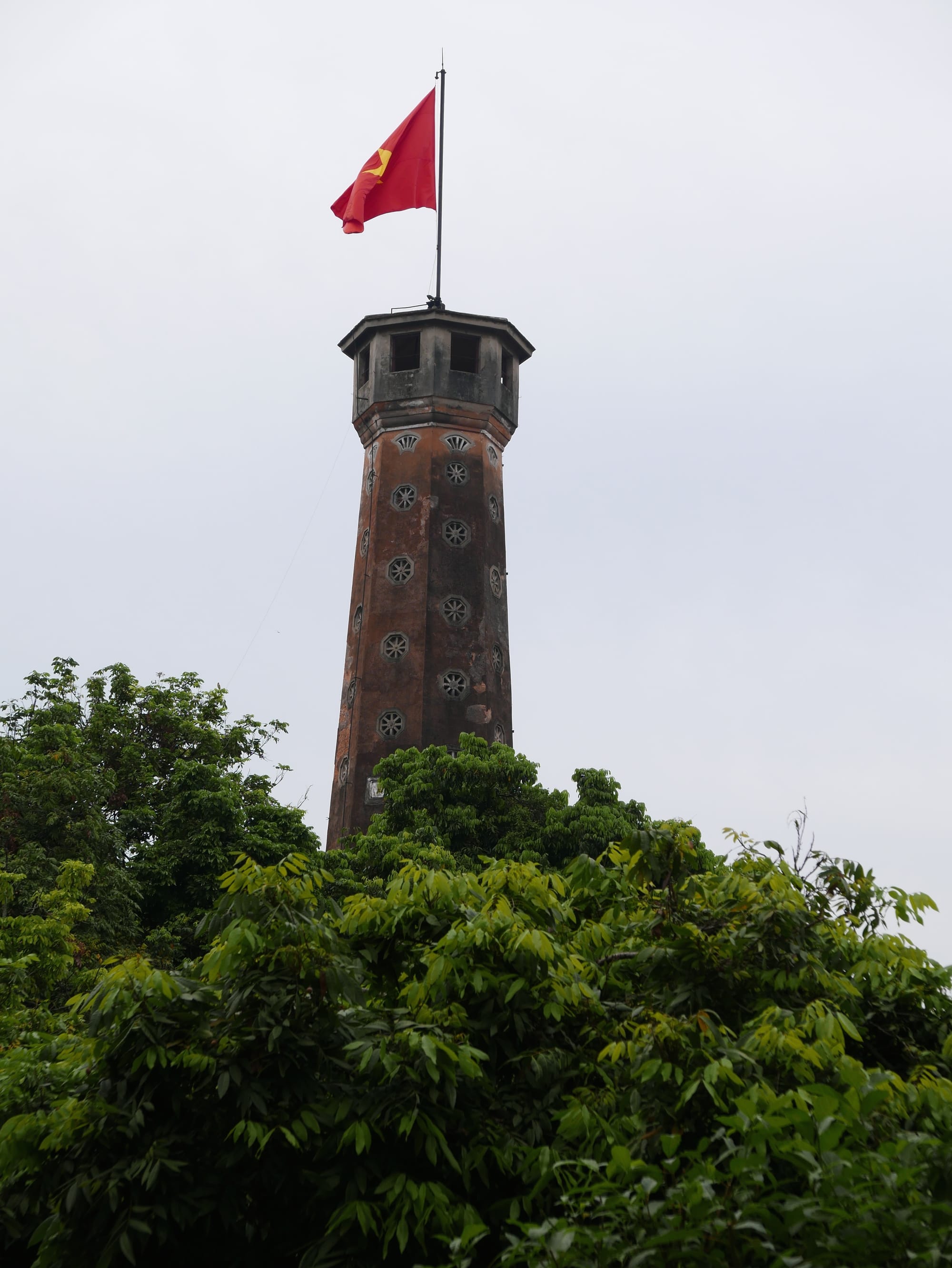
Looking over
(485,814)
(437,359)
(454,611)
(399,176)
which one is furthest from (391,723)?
(399,176)

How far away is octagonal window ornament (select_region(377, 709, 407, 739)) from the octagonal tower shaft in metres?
0.03

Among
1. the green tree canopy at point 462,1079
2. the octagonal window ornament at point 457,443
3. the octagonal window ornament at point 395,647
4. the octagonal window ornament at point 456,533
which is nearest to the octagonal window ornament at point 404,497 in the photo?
the octagonal window ornament at point 456,533

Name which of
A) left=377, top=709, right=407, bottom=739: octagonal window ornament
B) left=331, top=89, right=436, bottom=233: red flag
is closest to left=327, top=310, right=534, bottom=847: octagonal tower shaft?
left=377, top=709, right=407, bottom=739: octagonal window ornament

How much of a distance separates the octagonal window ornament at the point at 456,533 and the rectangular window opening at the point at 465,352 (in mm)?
4717

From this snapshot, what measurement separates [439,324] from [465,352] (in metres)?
1.22

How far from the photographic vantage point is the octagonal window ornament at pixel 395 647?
3359 centimetres

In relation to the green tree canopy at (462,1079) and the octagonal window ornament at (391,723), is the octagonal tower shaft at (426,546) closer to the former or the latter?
the octagonal window ornament at (391,723)

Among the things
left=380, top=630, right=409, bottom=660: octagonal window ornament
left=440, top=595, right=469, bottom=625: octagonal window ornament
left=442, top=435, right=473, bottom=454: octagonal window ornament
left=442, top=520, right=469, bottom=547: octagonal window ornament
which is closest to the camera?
left=380, top=630, right=409, bottom=660: octagonal window ornament

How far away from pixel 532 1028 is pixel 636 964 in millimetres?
981

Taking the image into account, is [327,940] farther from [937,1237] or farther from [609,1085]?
[937,1237]

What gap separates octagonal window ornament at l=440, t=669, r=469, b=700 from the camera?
33156 mm

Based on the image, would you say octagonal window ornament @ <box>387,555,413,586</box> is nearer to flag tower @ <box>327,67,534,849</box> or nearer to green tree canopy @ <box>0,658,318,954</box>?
flag tower @ <box>327,67,534,849</box>

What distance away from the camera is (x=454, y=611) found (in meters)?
34.0

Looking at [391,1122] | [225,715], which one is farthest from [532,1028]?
[225,715]
